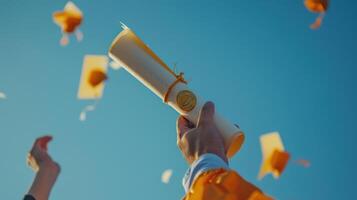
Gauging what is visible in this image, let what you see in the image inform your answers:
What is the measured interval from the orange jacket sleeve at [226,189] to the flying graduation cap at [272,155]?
1517 millimetres

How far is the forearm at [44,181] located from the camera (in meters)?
3.29

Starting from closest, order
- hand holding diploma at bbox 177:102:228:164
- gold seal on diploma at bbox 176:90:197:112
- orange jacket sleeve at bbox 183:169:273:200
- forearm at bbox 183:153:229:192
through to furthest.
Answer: orange jacket sleeve at bbox 183:169:273:200 < forearm at bbox 183:153:229:192 < hand holding diploma at bbox 177:102:228:164 < gold seal on diploma at bbox 176:90:197:112

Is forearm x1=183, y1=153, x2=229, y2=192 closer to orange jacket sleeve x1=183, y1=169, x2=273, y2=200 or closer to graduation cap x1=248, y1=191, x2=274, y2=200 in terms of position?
orange jacket sleeve x1=183, y1=169, x2=273, y2=200

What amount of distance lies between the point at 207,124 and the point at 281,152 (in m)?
0.87

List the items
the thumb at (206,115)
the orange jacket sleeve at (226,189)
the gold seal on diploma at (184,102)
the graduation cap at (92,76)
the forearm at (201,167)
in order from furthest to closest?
the gold seal on diploma at (184,102) < the graduation cap at (92,76) < the thumb at (206,115) < the forearm at (201,167) < the orange jacket sleeve at (226,189)

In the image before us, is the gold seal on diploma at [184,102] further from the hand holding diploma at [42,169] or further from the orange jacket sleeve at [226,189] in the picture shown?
the orange jacket sleeve at [226,189]

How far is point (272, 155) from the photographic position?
3.96 metres

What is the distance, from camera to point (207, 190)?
231cm

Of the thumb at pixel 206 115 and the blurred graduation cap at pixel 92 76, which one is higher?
the blurred graduation cap at pixel 92 76

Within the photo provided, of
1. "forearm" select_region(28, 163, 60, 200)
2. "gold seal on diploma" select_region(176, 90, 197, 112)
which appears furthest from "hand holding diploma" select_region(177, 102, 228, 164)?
"forearm" select_region(28, 163, 60, 200)

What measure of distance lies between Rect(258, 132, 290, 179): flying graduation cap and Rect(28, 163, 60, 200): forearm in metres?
1.82

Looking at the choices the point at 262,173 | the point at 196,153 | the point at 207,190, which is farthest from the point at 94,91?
the point at 207,190

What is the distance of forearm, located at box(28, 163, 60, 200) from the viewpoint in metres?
3.29

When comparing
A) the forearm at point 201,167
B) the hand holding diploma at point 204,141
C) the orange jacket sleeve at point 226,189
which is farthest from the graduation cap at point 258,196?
the hand holding diploma at point 204,141
